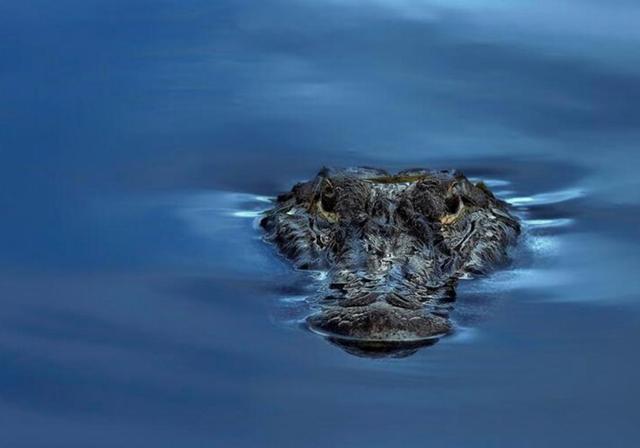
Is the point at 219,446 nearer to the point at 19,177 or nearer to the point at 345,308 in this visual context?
the point at 345,308

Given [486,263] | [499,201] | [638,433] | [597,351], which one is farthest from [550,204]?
[638,433]

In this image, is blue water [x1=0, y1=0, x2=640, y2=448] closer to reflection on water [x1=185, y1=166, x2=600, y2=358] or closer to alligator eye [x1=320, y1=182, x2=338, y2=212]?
reflection on water [x1=185, y1=166, x2=600, y2=358]

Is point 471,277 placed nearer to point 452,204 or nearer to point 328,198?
point 452,204

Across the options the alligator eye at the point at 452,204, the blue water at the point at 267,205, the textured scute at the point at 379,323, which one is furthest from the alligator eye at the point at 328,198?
the textured scute at the point at 379,323

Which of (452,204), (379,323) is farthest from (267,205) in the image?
(379,323)

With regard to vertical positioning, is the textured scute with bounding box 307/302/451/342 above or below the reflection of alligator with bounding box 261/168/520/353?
below

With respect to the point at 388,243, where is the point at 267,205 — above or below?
above

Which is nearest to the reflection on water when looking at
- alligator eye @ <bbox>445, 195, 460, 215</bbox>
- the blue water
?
the blue water
